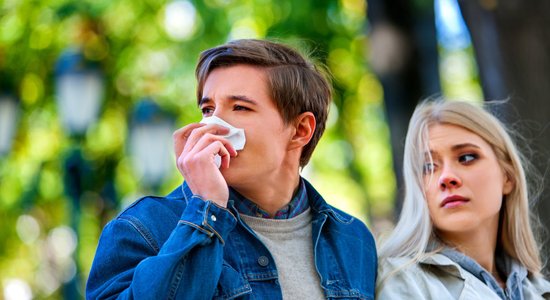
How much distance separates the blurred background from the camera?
6027 mm

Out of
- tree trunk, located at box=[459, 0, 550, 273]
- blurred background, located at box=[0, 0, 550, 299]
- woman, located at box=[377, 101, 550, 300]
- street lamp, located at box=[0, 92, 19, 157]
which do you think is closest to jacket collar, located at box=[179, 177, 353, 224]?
woman, located at box=[377, 101, 550, 300]

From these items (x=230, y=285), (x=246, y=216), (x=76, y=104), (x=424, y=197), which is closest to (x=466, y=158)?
(x=424, y=197)

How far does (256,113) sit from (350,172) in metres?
10.3

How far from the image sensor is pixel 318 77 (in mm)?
3832

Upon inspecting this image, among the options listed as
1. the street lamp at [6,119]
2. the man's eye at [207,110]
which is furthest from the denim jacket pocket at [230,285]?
the street lamp at [6,119]

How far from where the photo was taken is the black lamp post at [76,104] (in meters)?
8.56

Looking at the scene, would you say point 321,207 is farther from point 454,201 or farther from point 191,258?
point 191,258

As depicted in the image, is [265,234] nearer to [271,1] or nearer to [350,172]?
[271,1]

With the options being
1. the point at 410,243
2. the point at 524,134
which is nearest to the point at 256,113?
the point at 410,243

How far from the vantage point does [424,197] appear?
13.4 feet

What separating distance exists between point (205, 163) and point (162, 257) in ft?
1.23

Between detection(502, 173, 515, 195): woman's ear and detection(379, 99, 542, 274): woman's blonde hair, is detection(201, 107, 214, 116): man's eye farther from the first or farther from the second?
detection(502, 173, 515, 195): woman's ear

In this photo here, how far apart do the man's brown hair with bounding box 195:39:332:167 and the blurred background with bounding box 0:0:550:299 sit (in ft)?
4.22

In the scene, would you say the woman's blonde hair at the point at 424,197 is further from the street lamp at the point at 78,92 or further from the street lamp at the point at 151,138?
the street lamp at the point at 151,138
